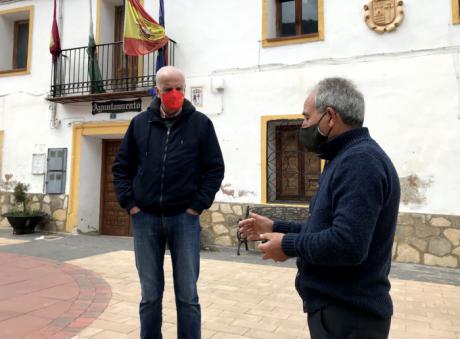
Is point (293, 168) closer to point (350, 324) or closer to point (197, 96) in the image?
point (197, 96)

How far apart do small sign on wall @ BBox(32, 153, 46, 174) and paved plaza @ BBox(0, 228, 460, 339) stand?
2.98m

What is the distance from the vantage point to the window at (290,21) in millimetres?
7418

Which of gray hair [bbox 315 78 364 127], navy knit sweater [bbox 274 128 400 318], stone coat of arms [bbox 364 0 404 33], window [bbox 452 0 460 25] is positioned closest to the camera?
navy knit sweater [bbox 274 128 400 318]

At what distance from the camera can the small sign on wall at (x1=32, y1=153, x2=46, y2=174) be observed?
30.4 feet

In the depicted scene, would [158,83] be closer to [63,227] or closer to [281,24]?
[281,24]

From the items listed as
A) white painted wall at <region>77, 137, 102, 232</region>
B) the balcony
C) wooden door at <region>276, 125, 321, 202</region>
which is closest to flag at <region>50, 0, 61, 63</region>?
the balcony

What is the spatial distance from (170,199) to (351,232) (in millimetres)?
1359

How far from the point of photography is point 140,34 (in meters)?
7.86

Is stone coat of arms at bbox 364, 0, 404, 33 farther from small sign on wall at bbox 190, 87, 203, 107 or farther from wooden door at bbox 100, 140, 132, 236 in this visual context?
wooden door at bbox 100, 140, 132, 236

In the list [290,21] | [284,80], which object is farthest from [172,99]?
[290,21]

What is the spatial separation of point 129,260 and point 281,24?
525 centimetres

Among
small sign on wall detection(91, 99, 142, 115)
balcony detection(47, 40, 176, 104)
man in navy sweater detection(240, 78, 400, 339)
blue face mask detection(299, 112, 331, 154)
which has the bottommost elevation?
man in navy sweater detection(240, 78, 400, 339)

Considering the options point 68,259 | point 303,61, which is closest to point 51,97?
point 68,259

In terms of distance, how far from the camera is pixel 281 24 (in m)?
7.89
